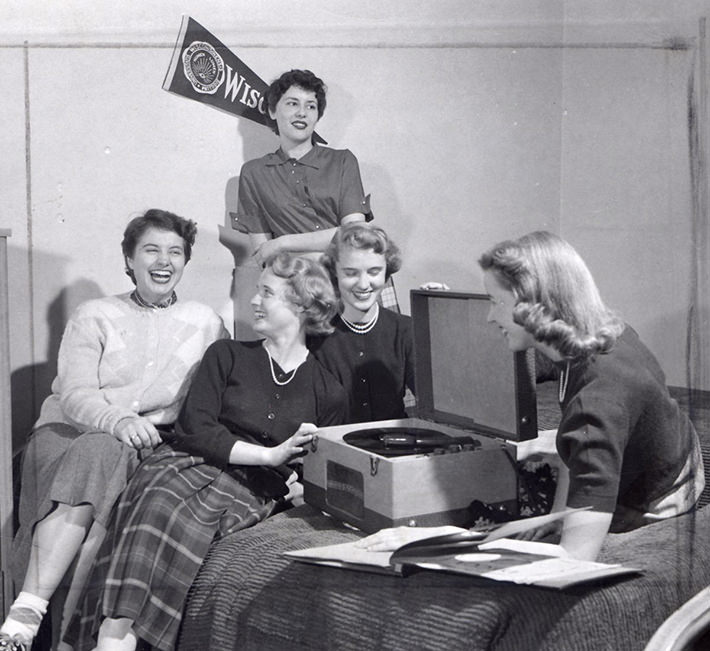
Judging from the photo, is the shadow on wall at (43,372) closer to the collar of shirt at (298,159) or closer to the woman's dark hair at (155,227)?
the woman's dark hair at (155,227)

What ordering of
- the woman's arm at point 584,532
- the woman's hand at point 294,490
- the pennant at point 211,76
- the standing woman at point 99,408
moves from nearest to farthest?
the woman's arm at point 584,532, the pennant at point 211,76, the standing woman at point 99,408, the woman's hand at point 294,490

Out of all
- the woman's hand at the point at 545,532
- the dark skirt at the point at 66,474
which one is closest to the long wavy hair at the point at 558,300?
the woman's hand at the point at 545,532

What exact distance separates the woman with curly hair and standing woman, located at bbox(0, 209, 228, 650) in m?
0.64

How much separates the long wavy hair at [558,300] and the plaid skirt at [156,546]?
0.75m

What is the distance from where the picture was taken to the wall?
1.63m

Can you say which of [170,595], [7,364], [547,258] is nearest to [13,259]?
[7,364]

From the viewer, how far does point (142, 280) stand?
1783 mm

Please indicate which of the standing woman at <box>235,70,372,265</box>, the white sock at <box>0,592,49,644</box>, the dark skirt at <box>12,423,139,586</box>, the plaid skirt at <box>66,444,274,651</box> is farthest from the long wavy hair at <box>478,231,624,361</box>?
the white sock at <box>0,592,49,644</box>

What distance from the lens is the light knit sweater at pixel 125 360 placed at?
1.73m

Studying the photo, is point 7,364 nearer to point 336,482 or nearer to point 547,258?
point 336,482

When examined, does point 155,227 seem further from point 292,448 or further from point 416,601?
point 416,601

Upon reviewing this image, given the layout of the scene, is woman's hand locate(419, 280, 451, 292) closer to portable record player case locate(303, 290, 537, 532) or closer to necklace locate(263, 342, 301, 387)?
portable record player case locate(303, 290, 537, 532)

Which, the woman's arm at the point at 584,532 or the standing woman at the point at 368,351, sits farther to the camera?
the standing woman at the point at 368,351

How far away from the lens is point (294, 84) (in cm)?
171
